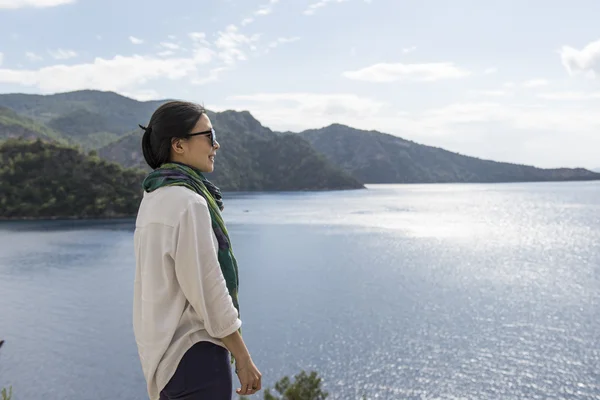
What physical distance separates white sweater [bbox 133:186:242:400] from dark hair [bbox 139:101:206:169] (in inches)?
13.0

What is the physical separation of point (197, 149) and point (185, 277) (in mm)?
742

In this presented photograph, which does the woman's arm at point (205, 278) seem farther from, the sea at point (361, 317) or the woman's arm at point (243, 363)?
the sea at point (361, 317)

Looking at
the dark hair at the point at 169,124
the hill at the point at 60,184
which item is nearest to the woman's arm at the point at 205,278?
the dark hair at the point at 169,124

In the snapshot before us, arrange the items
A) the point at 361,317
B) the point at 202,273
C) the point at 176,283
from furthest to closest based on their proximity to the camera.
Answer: the point at 361,317, the point at 176,283, the point at 202,273

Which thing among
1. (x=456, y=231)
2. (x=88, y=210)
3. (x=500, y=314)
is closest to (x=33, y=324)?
(x=500, y=314)

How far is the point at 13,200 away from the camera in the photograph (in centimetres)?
10462

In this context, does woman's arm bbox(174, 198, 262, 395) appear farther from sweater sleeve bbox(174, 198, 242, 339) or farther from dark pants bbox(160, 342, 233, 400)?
dark pants bbox(160, 342, 233, 400)

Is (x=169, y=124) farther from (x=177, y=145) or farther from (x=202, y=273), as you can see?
(x=202, y=273)

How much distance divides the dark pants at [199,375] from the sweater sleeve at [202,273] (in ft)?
0.45

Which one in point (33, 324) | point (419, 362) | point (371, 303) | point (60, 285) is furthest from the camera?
point (60, 285)

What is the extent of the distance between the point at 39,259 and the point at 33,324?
2805 centimetres

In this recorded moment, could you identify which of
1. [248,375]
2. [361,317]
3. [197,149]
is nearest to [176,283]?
[248,375]

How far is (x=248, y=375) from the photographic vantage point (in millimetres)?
2494

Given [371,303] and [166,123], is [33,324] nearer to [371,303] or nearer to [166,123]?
[371,303]
